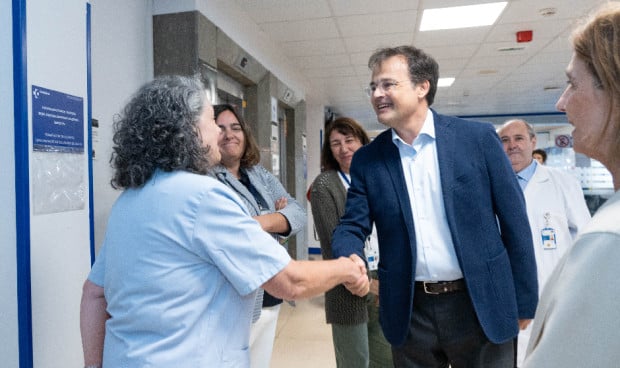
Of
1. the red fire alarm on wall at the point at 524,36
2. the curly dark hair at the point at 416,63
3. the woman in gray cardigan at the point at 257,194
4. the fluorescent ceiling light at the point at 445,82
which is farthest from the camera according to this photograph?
the fluorescent ceiling light at the point at 445,82

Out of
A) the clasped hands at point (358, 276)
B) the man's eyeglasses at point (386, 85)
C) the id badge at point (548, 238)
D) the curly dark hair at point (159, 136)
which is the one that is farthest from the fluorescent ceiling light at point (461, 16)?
the curly dark hair at point (159, 136)

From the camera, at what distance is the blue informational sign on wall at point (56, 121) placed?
160 cm

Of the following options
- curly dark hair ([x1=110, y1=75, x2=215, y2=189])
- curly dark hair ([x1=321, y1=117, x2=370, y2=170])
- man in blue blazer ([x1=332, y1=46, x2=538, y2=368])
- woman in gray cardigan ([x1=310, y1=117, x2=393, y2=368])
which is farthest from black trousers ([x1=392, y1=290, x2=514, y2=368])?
curly dark hair ([x1=321, y1=117, x2=370, y2=170])

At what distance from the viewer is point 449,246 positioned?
4.97 feet

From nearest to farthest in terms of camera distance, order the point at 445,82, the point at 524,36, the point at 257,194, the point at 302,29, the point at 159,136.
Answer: the point at 159,136 → the point at 257,194 → the point at 302,29 → the point at 524,36 → the point at 445,82

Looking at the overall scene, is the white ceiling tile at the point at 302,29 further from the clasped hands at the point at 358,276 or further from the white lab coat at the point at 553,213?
the clasped hands at the point at 358,276

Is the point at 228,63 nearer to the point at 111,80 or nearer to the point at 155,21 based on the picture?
the point at 155,21

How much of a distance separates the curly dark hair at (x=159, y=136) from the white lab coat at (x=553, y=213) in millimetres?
2212

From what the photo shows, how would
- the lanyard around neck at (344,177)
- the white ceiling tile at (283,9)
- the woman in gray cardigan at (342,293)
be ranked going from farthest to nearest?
1. the white ceiling tile at (283,9)
2. the lanyard around neck at (344,177)
3. the woman in gray cardigan at (342,293)

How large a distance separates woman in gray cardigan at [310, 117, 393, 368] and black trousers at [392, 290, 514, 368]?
2.21 feet

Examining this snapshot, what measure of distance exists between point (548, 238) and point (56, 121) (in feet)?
8.81

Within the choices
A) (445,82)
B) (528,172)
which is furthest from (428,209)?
(445,82)

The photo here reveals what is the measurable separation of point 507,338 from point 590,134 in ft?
3.06

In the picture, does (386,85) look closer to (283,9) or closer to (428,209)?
(428,209)
